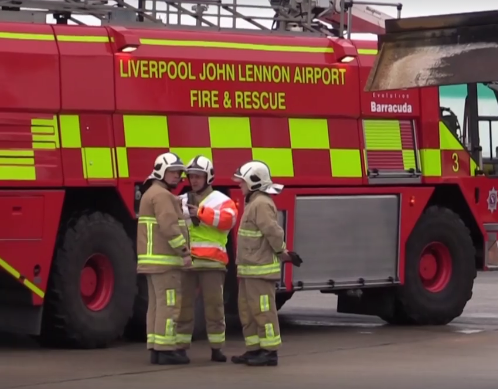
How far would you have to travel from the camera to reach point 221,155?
13.7 metres

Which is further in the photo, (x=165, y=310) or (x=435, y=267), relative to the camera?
(x=435, y=267)

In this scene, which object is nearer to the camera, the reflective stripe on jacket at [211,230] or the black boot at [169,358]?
the black boot at [169,358]

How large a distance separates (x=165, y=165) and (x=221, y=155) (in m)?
1.72

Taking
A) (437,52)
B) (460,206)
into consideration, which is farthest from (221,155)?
(437,52)

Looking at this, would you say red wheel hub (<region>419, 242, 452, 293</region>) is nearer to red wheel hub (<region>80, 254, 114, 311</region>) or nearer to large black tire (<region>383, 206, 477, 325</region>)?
large black tire (<region>383, 206, 477, 325</region>)

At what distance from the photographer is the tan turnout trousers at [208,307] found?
1214 centimetres

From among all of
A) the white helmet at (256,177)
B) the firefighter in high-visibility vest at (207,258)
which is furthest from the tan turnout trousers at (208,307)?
the white helmet at (256,177)

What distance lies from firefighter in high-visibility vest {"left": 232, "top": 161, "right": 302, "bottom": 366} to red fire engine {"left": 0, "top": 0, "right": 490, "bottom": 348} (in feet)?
4.62

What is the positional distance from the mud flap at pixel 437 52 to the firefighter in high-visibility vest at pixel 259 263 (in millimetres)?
1429

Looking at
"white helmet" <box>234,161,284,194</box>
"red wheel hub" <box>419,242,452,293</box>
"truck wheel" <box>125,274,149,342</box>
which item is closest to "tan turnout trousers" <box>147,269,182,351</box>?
"white helmet" <box>234,161,284,194</box>

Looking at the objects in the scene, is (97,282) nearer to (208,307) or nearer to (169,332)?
(208,307)

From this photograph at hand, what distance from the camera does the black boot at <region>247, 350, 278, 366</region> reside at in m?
12.0

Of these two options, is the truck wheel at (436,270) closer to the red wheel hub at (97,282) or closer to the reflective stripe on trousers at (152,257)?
the red wheel hub at (97,282)

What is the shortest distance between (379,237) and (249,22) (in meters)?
2.35
